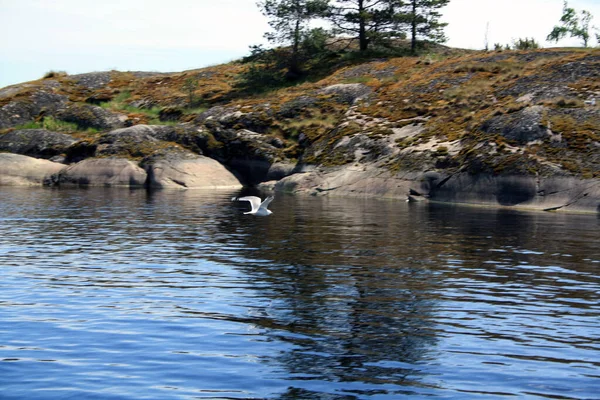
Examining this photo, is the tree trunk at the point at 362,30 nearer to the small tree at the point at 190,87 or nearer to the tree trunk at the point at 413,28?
the tree trunk at the point at 413,28

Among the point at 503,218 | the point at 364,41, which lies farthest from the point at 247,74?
the point at 503,218

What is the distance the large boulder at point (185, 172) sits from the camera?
56.4m

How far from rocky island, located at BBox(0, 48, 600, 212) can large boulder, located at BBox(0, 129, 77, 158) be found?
0.37 feet

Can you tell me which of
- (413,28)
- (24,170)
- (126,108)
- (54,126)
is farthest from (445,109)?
(54,126)

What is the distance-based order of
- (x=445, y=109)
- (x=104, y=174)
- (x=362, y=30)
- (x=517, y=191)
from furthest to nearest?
(x=362, y=30), (x=104, y=174), (x=445, y=109), (x=517, y=191)

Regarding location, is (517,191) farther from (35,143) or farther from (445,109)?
(35,143)

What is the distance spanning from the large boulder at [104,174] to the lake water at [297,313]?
2873 cm

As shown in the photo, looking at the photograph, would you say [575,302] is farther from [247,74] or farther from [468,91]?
[247,74]

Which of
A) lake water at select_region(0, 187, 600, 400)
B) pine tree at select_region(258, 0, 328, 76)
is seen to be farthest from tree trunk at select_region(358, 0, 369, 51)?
lake water at select_region(0, 187, 600, 400)

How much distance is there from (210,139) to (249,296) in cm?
4767

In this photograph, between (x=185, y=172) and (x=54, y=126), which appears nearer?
(x=185, y=172)

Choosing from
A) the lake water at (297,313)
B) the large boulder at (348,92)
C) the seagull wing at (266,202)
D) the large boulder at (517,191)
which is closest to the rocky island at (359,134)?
the large boulder at (517,191)

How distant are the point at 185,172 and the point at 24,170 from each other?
12969 millimetres

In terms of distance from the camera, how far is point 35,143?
215ft
